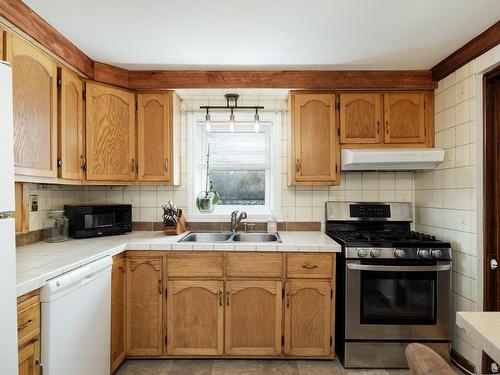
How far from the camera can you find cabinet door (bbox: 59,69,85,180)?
2.22 meters

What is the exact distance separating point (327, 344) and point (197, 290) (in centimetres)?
104

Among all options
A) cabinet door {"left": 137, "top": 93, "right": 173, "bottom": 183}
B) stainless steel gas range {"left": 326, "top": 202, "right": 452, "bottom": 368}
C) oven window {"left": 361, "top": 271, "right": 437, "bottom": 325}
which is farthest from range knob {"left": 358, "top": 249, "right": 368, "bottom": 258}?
cabinet door {"left": 137, "top": 93, "right": 173, "bottom": 183}

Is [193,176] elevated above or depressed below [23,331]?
above

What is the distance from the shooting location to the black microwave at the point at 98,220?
256 cm

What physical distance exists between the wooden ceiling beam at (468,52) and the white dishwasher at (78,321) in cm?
279

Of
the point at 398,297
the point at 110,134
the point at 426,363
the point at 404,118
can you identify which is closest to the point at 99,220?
the point at 110,134

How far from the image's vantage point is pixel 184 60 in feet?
8.18

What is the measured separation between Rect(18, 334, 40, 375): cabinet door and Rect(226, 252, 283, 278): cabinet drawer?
1.22 metres

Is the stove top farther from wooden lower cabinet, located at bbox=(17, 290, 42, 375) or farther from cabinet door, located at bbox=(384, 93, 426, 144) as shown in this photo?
wooden lower cabinet, located at bbox=(17, 290, 42, 375)

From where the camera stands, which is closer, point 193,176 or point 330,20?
point 330,20

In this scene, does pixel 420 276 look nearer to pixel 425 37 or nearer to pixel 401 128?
pixel 401 128

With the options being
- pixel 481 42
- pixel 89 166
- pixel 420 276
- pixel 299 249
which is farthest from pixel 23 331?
pixel 481 42

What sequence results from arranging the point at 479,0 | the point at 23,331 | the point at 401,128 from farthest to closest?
the point at 401,128
the point at 479,0
the point at 23,331

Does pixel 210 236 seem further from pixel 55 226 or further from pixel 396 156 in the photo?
pixel 396 156
